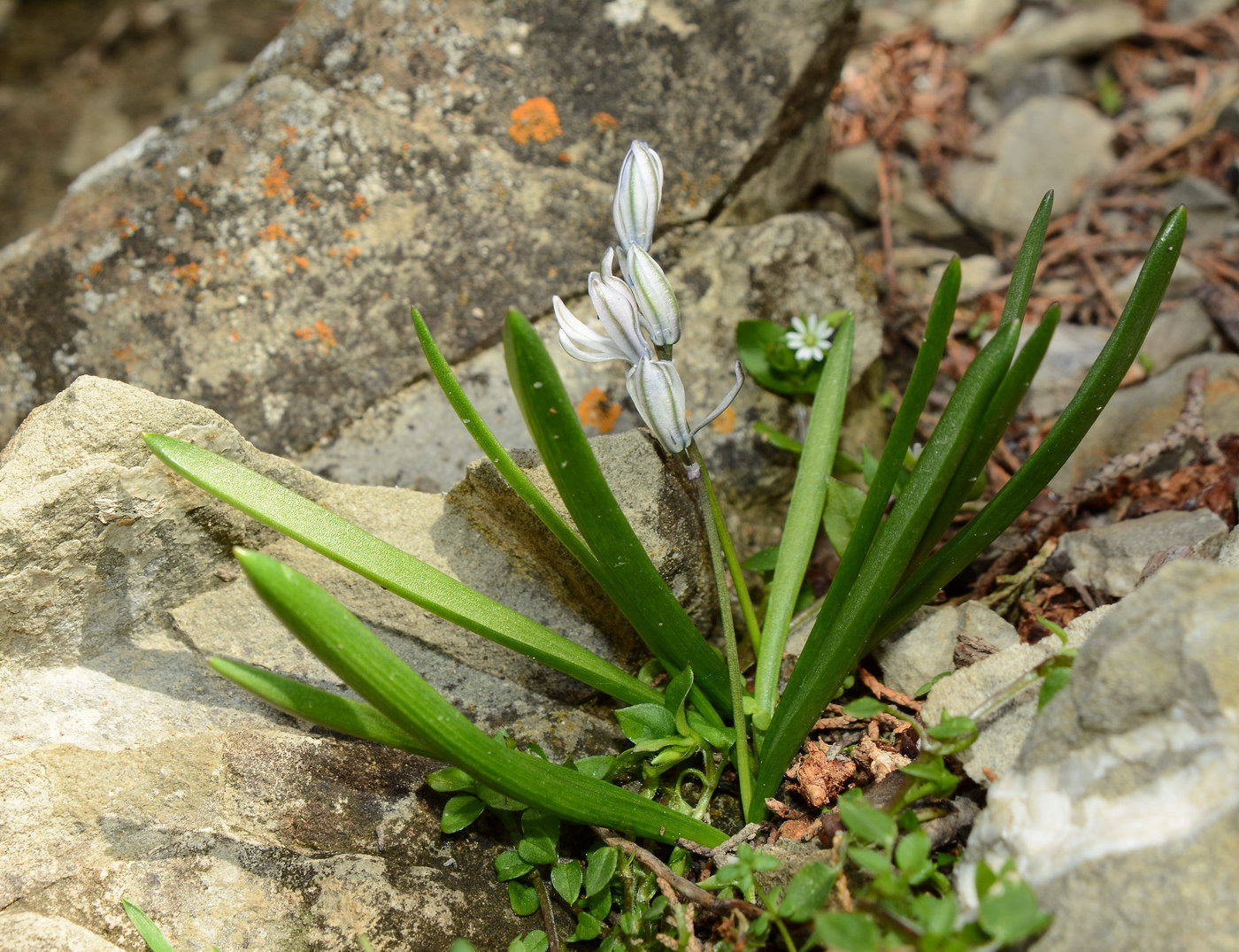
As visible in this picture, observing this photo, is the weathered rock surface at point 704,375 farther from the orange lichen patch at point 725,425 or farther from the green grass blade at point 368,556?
the green grass blade at point 368,556

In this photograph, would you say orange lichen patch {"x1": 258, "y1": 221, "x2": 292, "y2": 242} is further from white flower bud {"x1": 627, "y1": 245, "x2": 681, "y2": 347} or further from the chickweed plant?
white flower bud {"x1": 627, "y1": 245, "x2": 681, "y2": 347}

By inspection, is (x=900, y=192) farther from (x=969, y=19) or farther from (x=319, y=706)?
(x=319, y=706)

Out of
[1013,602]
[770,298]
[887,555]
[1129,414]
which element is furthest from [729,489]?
[1129,414]

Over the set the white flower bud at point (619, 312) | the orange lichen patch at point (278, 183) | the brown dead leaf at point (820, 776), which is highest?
the orange lichen patch at point (278, 183)

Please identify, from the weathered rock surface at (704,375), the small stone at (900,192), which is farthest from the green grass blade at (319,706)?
the small stone at (900,192)

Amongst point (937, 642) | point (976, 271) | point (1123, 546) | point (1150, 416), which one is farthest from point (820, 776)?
point (976, 271)

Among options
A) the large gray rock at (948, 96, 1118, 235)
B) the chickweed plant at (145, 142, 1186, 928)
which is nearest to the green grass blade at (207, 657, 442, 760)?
the chickweed plant at (145, 142, 1186, 928)
